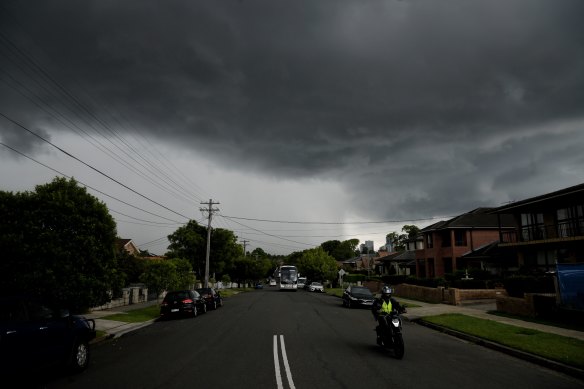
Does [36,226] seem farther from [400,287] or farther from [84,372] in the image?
[400,287]

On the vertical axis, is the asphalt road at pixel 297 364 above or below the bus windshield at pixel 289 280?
below

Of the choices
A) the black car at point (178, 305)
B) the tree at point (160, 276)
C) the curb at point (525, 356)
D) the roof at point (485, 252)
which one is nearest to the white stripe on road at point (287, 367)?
the curb at point (525, 356)

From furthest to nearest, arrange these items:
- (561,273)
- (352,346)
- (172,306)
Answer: (172,306) < (561,273) < (352,346)

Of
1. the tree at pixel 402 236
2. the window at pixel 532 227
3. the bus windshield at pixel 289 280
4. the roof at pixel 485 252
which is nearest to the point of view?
the window at pixel 532 227

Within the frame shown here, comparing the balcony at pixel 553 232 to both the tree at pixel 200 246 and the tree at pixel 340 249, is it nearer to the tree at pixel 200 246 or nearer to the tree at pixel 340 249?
the tree at pixel 200 246

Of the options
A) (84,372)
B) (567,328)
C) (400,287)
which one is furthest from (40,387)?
(400,287)

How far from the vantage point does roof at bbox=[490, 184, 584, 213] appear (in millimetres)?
25878

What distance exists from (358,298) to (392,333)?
1699cm

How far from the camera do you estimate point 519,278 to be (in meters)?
21.2

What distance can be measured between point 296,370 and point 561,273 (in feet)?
39.5

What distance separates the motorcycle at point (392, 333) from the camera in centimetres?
974

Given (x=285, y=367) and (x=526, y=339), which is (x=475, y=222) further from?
(x=285, y=367)

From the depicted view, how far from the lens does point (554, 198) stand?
27.5 m

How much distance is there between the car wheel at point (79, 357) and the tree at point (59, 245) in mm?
3648
